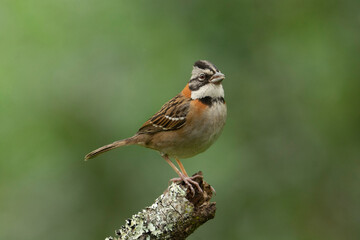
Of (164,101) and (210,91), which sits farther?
(164,101)

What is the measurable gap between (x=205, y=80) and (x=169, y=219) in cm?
198

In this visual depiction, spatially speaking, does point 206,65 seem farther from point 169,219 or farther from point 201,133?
point 169,219

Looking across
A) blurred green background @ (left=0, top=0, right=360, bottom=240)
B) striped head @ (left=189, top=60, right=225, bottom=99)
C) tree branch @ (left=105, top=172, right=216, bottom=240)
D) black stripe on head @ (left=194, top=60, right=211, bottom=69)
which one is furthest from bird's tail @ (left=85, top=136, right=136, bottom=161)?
tree branch @ (left=105, top=172, right=216, bottom=240)

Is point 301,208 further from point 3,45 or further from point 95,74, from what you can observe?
point 3,45

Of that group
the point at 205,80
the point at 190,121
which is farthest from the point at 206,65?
the point at 190,121

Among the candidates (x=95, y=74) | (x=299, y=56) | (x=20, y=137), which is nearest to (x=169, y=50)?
(x=95, y=74)

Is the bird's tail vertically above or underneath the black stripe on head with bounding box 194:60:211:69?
above

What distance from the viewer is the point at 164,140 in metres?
5.71

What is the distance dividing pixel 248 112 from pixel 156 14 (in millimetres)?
1755

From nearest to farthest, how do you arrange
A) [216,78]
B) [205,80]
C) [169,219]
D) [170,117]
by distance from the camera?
[169,219], [216,78], [205,80], [170,117]

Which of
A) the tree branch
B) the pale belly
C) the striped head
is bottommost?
the tree branch

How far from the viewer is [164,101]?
19.8 feet

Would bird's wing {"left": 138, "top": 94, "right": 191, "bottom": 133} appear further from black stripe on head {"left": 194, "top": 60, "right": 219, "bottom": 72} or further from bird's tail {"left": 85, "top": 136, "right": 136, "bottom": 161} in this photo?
black stripe on head {"left": 194, "top": 60, "right": 219, "bottom": 72}

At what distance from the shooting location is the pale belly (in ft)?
17.7
